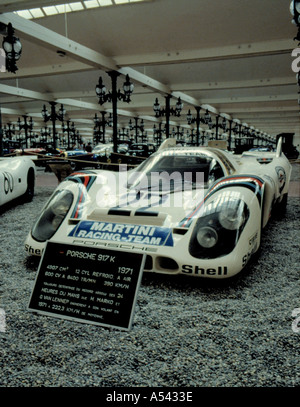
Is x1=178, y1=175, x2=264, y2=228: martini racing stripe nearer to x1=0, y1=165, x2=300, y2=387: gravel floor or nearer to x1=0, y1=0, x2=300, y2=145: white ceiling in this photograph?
x1=0, y1=165, x2=300, y2=387: gravel floor

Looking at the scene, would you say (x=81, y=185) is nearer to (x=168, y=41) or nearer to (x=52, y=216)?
(x=52, y=216)

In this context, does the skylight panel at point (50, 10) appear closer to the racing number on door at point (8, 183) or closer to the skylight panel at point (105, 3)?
the skylight panel at point (105, 3)

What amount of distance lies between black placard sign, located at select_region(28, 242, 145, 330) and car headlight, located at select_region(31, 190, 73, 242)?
1.10 metres

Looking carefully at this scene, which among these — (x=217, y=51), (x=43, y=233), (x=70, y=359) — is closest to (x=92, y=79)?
(x=217, y=51)

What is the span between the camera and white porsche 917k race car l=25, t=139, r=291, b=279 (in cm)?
231

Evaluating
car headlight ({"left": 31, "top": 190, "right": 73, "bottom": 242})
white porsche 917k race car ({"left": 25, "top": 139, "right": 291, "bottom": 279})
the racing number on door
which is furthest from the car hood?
the racing number on door

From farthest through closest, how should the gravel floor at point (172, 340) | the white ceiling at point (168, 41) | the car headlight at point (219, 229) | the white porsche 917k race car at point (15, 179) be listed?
the white ceiling at point (168, 41)
the white porsche 917k race car at point (15, 179)
the car headlight at point (219, 229)
the gravel floor at point (172, 340)

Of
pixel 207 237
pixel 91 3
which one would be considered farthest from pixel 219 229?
pixel 91 3

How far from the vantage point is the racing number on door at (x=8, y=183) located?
4.98 meters

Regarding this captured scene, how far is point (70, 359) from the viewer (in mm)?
1584

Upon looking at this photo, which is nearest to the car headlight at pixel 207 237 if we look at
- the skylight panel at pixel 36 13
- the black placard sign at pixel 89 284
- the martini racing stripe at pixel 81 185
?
the black placard sign at pixel 89 284

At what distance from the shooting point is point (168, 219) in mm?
2604

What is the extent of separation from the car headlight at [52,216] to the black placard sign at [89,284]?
3.62 ft
